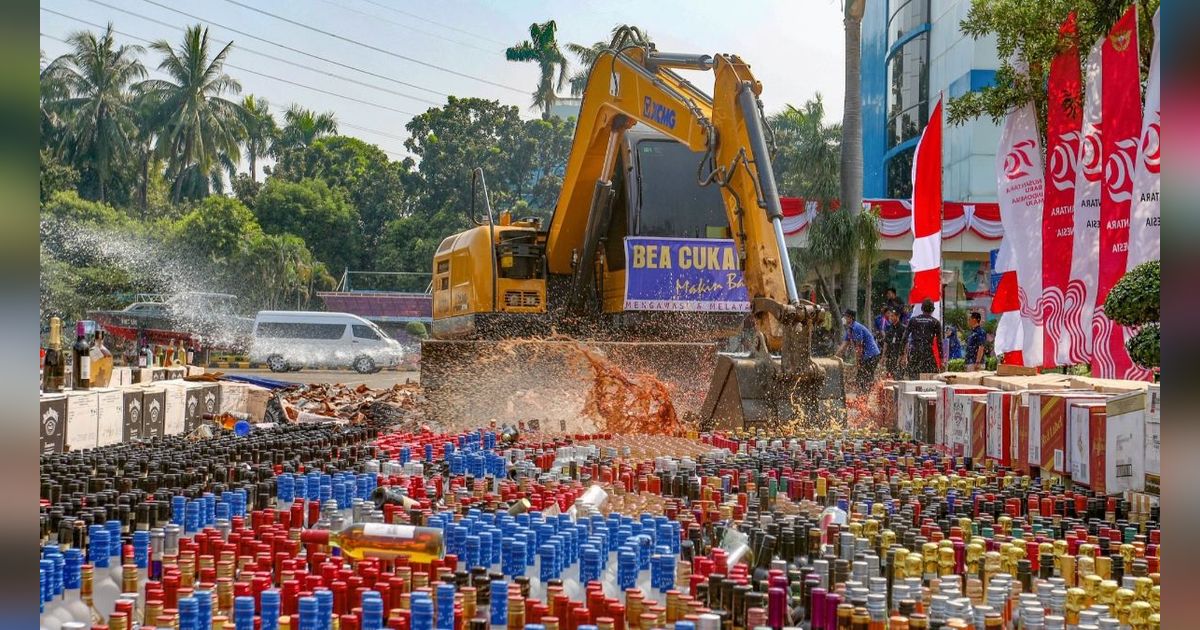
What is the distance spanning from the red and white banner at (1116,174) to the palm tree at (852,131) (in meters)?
9.94

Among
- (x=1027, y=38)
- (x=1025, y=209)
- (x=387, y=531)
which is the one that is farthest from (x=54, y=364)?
(x=1027, y=38)

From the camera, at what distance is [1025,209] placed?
1675 centimetres

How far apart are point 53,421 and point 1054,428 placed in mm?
7265

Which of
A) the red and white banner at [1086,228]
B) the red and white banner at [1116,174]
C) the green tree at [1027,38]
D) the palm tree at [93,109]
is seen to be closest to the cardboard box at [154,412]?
the red and white banner at [1116,174]

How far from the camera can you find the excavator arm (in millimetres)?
11547

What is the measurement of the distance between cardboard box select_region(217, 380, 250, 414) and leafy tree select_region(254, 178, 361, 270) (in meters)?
39.7

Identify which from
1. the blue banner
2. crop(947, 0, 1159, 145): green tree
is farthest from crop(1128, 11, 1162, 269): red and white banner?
crop(947, 0, 1159, 145): green tree

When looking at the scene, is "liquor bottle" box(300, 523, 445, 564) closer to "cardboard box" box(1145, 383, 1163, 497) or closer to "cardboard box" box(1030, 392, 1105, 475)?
"cardboard box" box(1145, 383, 1163, 497)

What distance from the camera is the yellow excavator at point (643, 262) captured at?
11.7 metres

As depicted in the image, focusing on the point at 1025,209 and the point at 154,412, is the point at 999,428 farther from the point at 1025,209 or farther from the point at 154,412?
the point at 1025,209

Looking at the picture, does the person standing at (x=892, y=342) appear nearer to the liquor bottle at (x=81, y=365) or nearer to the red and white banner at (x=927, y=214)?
the red and white banner at (x=927, y=214)

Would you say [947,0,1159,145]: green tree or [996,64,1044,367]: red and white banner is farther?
[947,0,1159,145]: green tree

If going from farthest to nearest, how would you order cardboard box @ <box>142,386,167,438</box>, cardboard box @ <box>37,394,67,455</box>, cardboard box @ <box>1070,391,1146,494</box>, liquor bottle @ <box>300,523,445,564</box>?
cardboard box @ <box>142,386,167,438</box> → cardboard box @ <box>37,394,67,455</box> → cardboard box @ <box>1070,391,1146,494</box> → liquor bottle @ <box>300,523,445,564</box>
